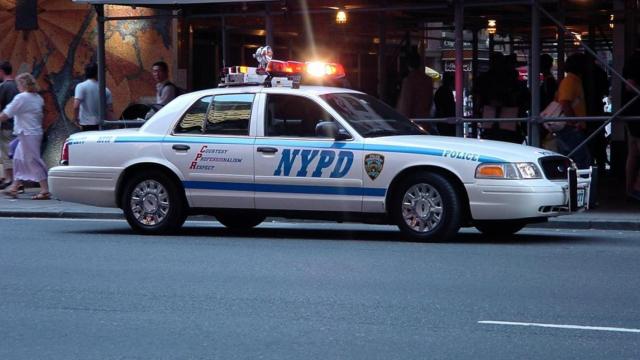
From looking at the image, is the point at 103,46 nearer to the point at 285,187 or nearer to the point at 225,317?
the point at 285,187

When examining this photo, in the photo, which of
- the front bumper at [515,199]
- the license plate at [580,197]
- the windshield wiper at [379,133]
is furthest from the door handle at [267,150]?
the license plate at [580,197]

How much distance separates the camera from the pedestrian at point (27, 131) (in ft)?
59.1

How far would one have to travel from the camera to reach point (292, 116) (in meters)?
13.0

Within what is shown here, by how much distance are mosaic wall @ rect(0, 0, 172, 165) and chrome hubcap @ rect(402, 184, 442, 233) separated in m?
8.31

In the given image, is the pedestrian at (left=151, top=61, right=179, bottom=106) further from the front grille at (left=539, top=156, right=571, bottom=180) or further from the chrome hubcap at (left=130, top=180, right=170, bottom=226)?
the front grille at (left=539, top=156, right=571, bottom=180)

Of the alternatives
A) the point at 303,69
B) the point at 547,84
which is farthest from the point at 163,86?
the point at 547,84

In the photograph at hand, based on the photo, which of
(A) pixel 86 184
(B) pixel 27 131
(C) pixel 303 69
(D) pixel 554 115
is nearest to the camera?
(A) pixel 86 184

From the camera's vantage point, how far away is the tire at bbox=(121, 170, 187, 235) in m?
13.3

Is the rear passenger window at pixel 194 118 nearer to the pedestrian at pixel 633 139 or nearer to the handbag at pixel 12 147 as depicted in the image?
the pedestrian at pixel 633 139

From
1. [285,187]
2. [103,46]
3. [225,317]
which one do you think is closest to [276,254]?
[285,187]

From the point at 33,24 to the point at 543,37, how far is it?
1112cm

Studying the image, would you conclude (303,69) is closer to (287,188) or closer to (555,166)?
(287,188)

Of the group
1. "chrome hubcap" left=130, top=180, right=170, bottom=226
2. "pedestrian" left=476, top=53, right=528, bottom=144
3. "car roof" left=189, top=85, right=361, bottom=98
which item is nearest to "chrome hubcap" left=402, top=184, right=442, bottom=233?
"car roof" left=189, top=85, right=361, bottom=98

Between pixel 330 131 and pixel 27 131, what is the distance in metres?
6.98
